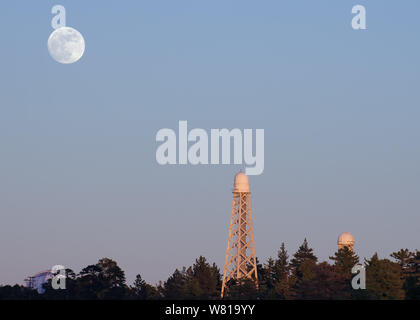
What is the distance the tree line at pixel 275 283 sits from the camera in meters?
159

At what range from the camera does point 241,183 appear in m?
186

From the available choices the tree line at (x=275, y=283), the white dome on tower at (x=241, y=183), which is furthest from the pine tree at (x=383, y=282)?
the white dome on tower at (x=241, y=183)

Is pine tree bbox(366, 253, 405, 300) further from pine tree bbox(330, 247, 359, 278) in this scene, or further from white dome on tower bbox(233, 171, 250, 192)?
white dome on tower bbox(233, 171, 250, 192)

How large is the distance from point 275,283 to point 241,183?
1652 centimetres

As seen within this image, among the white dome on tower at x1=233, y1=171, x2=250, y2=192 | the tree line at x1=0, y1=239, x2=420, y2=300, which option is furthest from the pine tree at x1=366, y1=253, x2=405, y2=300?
the white dome on tower at x1=233, y1=171, x2=250, y2=192

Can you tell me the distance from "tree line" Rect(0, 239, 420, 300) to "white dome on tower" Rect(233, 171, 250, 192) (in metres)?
12.8

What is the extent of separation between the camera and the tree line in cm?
15912

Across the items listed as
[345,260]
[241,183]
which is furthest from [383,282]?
[241,183]

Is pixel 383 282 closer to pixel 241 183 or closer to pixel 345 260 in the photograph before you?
pixel 345 260

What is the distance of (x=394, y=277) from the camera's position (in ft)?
525

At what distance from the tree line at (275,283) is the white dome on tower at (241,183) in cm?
1278
